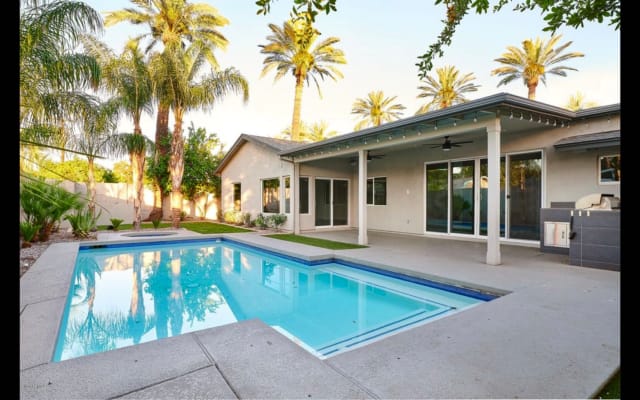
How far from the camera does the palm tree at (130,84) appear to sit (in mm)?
12016

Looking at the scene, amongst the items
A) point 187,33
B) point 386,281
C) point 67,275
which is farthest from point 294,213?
point 187,33

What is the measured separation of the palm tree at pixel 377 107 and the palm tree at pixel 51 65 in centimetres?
2250

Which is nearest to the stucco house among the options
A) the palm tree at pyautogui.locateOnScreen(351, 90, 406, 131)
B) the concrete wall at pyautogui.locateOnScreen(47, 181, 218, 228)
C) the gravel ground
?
the concrete wall at pyautogui.locateOnScreen(47, 181, 218, 228)

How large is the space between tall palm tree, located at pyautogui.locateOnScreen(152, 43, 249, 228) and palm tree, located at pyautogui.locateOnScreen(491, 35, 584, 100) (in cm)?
1479

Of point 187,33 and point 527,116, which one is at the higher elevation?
point 187,33

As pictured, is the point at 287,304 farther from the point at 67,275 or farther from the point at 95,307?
the point at 67,275

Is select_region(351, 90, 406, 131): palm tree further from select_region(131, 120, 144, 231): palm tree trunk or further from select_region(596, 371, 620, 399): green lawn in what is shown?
select_region(596, 371, 620, 399): green lawn

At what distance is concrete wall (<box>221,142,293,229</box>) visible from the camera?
14.0 meters

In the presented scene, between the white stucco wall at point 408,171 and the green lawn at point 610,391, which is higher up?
the white stucco wall at point 408,171

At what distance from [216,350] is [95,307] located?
3.70 m

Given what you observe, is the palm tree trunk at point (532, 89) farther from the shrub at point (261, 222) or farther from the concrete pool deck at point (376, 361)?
the concrete pool deck at point (376, 361)

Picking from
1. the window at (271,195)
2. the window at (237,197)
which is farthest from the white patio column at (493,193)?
the window at (237,197)

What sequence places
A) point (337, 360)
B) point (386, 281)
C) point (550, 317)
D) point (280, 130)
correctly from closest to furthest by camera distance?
point (337, 360)
point (550, 317)
point (386, 281)
point (280, 130)

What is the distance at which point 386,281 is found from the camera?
6648 millimetres
